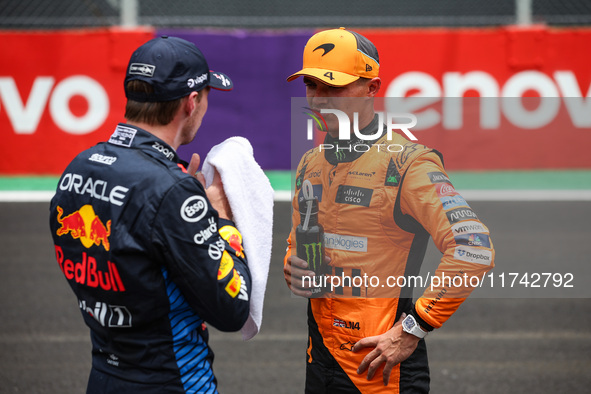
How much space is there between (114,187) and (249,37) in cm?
921

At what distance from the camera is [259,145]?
11.1m

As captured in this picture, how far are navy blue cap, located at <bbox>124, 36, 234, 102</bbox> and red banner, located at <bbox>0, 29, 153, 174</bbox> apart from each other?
8.83m

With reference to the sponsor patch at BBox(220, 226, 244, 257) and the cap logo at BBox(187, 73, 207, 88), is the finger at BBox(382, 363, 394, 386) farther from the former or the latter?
the cap logo at BBox(187, 73, 207, 88)

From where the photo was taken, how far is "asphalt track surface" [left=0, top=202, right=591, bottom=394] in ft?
15.5

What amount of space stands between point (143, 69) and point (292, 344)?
141 inches

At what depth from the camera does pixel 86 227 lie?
2.22 meters

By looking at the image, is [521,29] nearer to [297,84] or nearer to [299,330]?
[297,84]

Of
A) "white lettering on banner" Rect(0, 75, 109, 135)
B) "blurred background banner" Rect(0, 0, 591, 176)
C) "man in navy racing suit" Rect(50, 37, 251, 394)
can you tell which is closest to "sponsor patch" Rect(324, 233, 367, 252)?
"man in navy racing suit" Rect(50, 37, 251, 394)

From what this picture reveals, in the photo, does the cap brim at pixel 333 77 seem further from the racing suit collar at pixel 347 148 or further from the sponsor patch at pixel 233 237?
the sponsor patch at pixel 233 237

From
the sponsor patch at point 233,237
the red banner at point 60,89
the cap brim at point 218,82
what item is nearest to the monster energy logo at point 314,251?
the sponsor patch at point 233,237

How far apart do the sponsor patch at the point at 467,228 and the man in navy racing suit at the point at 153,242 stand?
2.46ft

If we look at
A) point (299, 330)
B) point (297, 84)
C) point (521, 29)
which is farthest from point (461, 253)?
point (521, 29)

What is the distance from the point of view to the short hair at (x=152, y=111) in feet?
7.42

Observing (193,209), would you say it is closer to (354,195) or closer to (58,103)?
(354,195)
